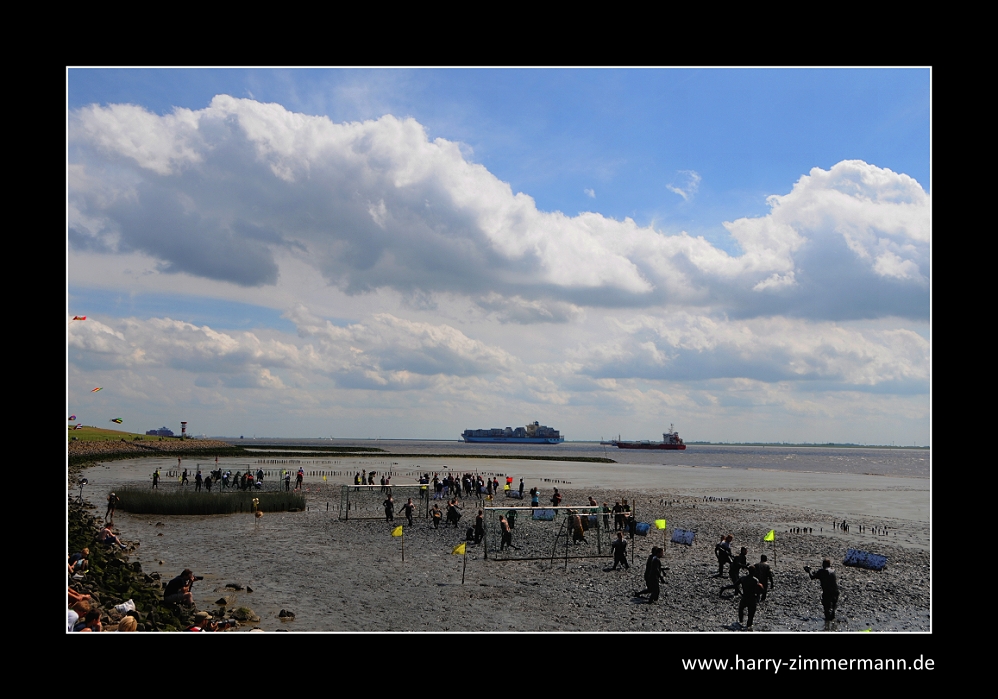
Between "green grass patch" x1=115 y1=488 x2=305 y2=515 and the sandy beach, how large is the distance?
954mm

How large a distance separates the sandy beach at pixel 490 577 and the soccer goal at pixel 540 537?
1.26ft

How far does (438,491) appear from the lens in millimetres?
44594

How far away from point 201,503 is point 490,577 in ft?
72.4

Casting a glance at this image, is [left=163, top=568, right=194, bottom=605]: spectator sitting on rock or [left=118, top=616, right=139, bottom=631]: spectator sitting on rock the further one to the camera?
[left=163, top=568, right=194, bottom=605]: spectator sitting on rock

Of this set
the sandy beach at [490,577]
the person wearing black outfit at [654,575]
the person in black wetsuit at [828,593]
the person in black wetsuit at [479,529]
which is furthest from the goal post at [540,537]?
the person in black wetsuit at [828,593]

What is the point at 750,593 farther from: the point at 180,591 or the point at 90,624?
the point at 180,591

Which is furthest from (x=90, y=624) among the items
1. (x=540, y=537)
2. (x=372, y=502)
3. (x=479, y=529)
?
(x=372, y=502)

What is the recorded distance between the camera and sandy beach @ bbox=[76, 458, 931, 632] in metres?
15.5

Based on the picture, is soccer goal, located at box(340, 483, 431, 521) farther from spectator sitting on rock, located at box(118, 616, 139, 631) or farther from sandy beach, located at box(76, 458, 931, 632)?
spectator sitting on rock, located at box(118, 616, 139, 631)

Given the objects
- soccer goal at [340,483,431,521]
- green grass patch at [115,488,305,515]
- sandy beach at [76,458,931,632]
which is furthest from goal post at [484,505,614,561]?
green grass patch at [115,488,305,515]

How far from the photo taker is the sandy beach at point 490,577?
1546 cm

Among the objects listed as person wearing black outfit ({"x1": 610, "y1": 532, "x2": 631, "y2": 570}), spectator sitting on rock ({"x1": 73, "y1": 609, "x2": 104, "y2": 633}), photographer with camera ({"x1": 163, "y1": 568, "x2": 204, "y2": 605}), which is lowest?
person wearing black outfit ({"x1": 610, "y1": 532, "x2": 631, "y2": 570})

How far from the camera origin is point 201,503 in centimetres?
3378

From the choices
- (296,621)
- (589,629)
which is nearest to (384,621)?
(296,621)
